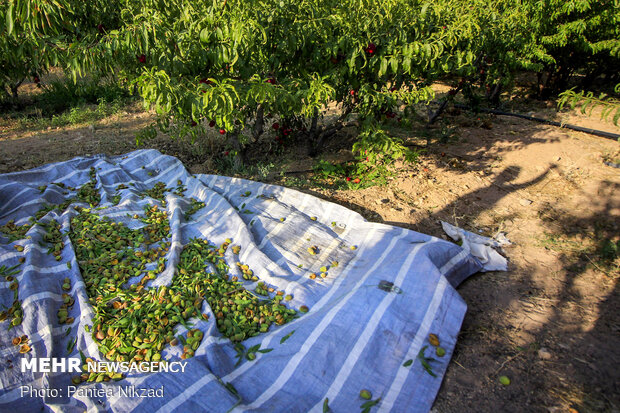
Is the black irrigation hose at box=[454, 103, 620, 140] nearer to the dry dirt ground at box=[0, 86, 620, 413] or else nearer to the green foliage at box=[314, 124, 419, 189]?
the dry dirt ground at box=[0, 86, 620, 413]

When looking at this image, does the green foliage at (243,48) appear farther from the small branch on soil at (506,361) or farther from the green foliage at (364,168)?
the small branch on soil at (506,361)

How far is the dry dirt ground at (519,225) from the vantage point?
1701 millimetres

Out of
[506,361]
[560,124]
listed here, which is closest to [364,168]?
[506,361]

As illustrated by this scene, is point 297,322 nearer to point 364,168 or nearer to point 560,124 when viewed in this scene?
point 364,168

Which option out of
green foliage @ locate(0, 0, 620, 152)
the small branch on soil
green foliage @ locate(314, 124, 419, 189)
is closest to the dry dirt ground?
the small branch on soil

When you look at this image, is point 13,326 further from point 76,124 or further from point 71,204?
point 76,124

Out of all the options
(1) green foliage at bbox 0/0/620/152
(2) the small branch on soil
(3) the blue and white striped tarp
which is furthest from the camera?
(1) green foliage at bbox 0/0/620/152

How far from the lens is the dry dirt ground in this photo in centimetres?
170

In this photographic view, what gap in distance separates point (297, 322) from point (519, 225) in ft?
7.66

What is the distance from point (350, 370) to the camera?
1.74m

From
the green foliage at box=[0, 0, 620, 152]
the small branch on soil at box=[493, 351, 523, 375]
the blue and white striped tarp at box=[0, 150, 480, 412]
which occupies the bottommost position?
the blue and white striped tarp at box=[0, 150, 480, 412]

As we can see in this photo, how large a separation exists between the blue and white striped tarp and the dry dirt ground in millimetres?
223

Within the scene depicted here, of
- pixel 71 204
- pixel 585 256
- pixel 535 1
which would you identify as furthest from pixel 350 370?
pixel 535 1

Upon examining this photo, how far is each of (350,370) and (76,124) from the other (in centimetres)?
642
